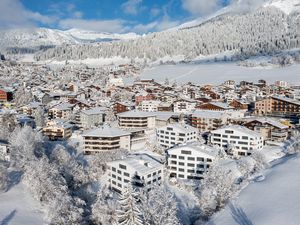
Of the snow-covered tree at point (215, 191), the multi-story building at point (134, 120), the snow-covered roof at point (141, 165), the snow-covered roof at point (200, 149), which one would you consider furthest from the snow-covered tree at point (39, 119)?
the snow-covered tree at point (215, 191)

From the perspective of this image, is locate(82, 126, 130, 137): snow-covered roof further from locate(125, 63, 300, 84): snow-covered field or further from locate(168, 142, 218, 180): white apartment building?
locate(125, 63, 300, 84): snow-covered field

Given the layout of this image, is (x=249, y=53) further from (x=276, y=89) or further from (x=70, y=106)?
(x=70, y=106)

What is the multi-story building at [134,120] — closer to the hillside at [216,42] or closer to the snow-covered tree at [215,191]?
the snow-covered tree at [215,191]

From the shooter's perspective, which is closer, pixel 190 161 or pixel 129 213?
pixel 129 213

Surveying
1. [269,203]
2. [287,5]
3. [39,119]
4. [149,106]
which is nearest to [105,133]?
[39,119]

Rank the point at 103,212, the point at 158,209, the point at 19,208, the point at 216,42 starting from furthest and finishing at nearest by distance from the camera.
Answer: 1. the point at 216,42
2. the point at 19,208
3. the point at 103,212
4. the point at 158,209

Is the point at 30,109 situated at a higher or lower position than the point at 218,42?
lower

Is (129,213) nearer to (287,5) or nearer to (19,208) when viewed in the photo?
(19,208)

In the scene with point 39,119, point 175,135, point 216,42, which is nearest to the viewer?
point 175,135
